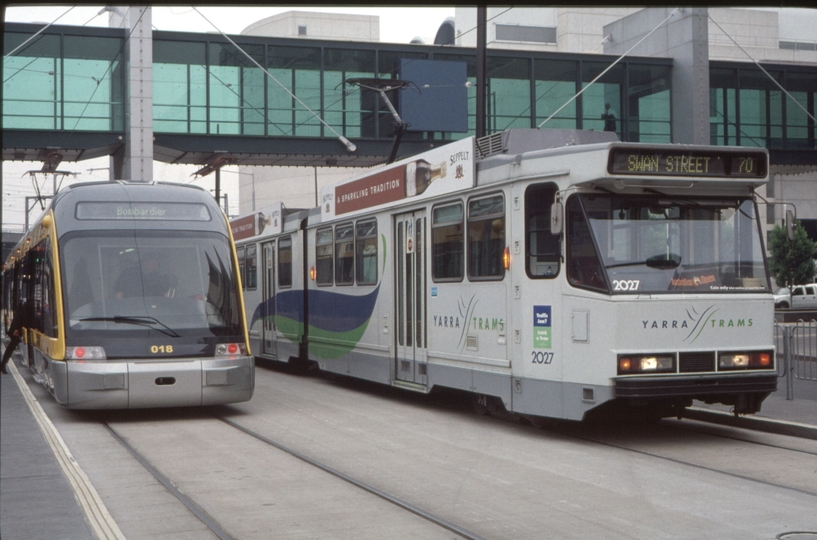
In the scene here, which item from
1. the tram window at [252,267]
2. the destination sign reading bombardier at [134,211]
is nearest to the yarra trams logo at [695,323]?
the destination sign reading bombardier at [134,211]

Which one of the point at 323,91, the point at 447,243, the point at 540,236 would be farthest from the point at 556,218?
the point at 323,91

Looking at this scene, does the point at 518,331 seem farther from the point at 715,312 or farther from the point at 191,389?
the point at 191,389

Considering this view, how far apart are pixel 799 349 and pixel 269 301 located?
10.6 m

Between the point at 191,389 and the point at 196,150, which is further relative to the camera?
the point at 196,150

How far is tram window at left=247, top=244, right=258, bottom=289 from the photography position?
22.1 metres

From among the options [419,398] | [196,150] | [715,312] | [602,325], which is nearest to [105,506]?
[602,325]

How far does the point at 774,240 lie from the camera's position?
58.5 metres

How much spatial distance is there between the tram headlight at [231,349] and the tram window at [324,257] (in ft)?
14.0

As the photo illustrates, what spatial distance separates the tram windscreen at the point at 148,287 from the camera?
12.3 meters

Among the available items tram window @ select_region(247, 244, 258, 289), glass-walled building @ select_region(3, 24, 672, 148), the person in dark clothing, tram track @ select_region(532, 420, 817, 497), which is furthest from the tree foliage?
tram track @ select_region(532, 420, 817, 497)

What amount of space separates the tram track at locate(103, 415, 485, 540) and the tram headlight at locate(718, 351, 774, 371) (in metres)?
3.96

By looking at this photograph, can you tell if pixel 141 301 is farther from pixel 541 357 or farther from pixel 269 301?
pixel 269 301

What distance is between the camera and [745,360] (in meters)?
10.1

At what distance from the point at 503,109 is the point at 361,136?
16.2 ft
